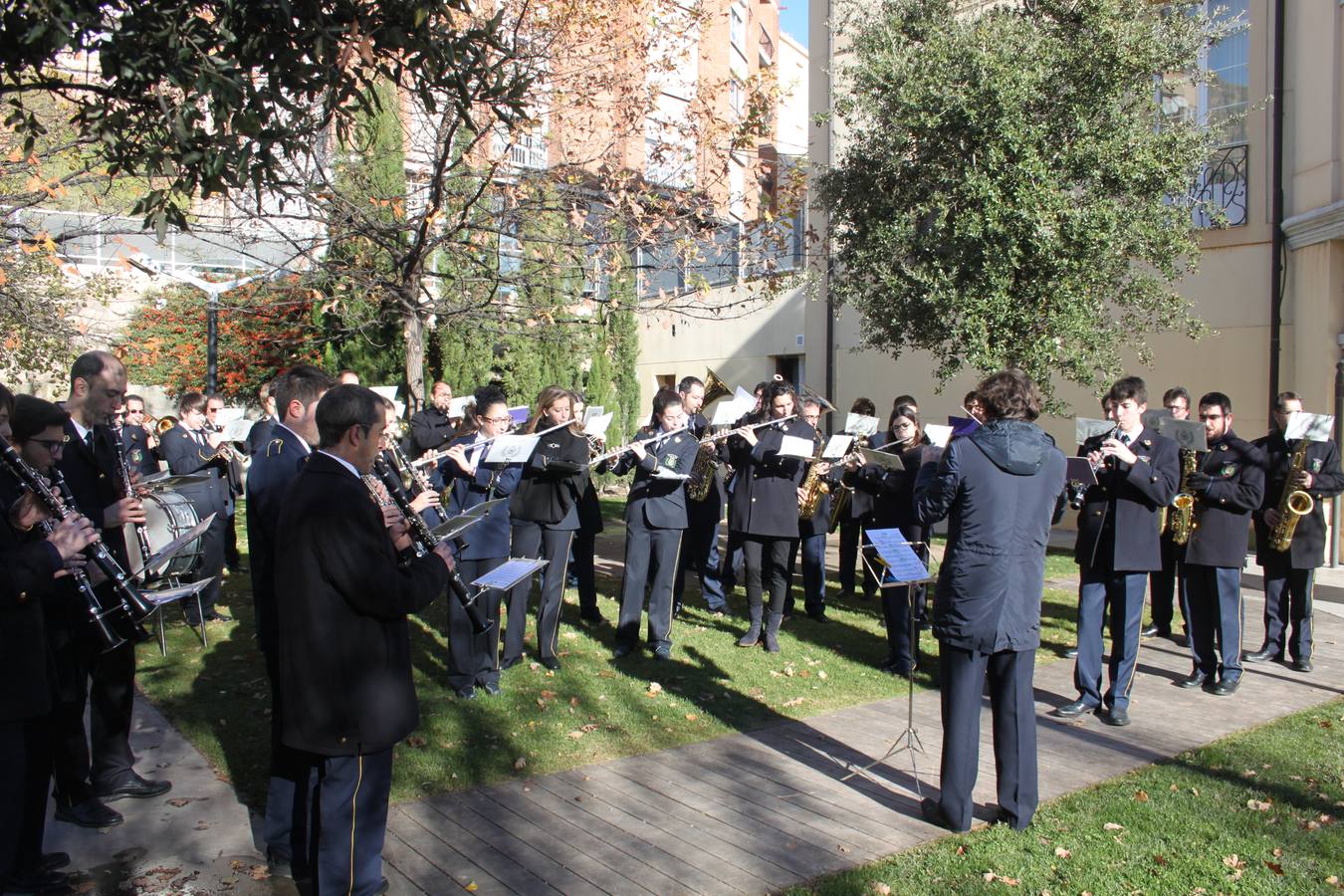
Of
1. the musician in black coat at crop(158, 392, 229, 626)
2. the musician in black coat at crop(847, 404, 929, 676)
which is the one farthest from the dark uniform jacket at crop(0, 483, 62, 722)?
the musician in black coat at crop(158, 392, 229, 626)

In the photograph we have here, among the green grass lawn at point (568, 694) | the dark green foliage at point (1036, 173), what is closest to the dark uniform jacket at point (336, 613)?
the green grass lawn at point (568, 694)

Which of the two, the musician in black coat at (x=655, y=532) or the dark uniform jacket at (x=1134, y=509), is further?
the musician in black coat at (x=655, y=532)

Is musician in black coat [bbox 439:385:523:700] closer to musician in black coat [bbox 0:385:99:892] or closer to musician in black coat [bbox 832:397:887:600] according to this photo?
musician in black coat [bbox 0:385:99:892]

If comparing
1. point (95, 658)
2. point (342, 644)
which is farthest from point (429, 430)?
point (342, 644)

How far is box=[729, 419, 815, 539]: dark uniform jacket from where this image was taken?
819 centimetres

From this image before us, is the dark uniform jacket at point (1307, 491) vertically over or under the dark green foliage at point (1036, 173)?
under

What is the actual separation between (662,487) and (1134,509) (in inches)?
134

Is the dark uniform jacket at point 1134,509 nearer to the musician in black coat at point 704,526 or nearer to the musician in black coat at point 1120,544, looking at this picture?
the musician in black coat at point 1120,544

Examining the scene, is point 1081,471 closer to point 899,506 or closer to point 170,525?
point 899,506

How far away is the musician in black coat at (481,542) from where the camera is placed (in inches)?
265

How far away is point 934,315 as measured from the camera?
11.6 metres

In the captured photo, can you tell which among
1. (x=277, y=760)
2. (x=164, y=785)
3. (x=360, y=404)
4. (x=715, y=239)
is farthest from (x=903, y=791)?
(x=715, y=239)

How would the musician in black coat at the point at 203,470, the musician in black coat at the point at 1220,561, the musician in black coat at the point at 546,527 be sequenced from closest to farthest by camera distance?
the musician in black coat at the point at 1220,561 → the musician in black coat at the point at 546,527 → the musician in black coat at the point at 203,470

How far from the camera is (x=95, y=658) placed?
16.2 feet
